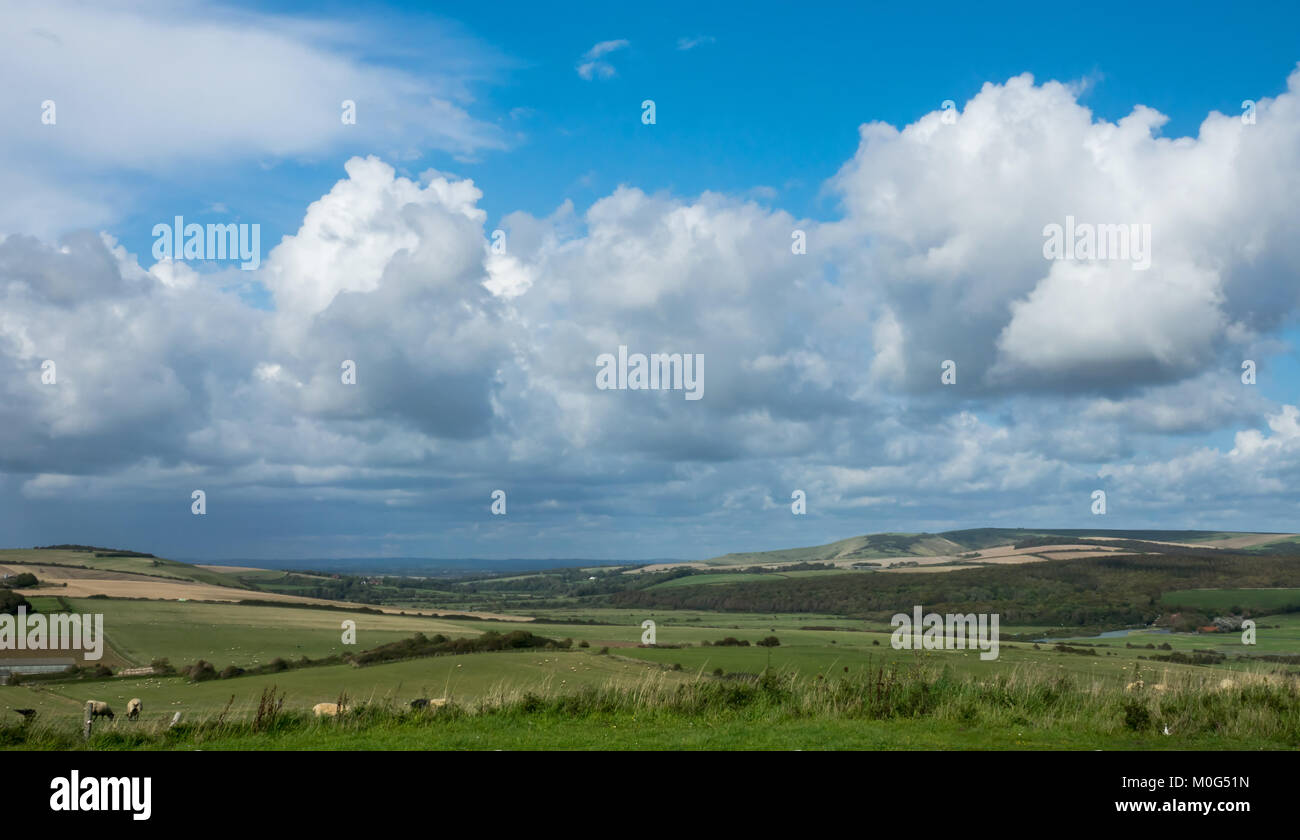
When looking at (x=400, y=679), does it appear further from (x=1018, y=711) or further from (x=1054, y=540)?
(x=1054, y=540)

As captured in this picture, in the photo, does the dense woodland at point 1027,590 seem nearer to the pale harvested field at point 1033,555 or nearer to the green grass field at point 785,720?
the pale harvested field at point 1033,555

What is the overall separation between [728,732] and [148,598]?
3425 inches

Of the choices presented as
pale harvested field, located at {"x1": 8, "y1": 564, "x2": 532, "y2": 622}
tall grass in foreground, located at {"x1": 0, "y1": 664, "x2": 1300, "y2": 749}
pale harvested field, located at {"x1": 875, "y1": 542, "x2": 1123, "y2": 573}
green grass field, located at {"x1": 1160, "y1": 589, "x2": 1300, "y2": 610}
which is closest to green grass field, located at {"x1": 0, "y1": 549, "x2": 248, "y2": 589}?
pale harvested field, located at {"x1": 8, "y1": 564, "x2": 532, "y2": 622}

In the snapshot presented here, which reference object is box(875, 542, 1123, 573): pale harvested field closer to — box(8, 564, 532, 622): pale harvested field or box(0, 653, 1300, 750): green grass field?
box(8, 564, 532, 622): pale harvested field

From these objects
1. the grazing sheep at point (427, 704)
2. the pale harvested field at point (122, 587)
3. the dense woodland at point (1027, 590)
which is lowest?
the dense woodland at point (1027, 590)

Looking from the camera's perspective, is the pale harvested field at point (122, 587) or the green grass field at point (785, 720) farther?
the pale harvested field at point (122, 587)

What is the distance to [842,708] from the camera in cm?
1520

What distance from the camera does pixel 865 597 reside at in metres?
137

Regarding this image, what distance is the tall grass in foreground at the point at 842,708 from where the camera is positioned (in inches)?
540

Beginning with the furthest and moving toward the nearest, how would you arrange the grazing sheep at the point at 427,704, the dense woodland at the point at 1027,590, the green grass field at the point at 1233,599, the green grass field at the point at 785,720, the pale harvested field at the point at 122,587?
the dense woodland at the point at 1027,590, the green grass field at the point at 1233,599, the pale harvested field at the point at 122,587, the grazing sheep at the point at 427,704, the green grass field at the point at 785,720

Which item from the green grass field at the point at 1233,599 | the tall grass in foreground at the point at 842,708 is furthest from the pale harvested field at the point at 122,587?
the green grass field at the point at 1233,599

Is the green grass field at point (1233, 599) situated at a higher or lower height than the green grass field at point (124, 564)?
lower
